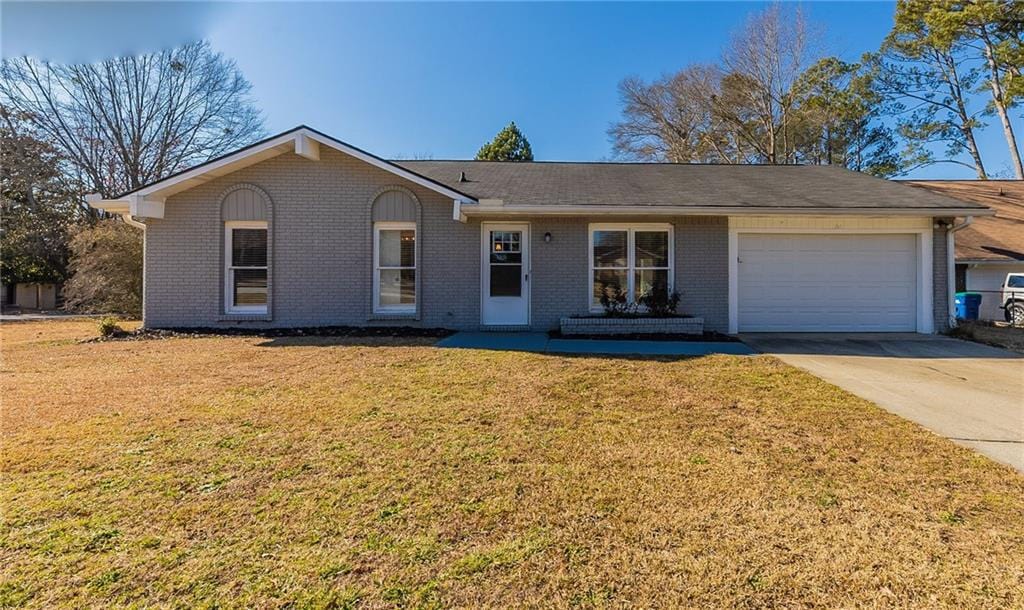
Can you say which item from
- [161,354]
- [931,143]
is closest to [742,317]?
[161,354]

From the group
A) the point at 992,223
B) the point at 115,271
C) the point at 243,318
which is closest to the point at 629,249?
the point at 243,318

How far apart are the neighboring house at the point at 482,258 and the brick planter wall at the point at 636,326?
70cm

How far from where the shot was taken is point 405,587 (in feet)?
6.40

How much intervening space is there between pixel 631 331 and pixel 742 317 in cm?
271

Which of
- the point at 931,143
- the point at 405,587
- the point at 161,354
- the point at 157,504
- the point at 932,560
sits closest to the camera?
the point at 405,587

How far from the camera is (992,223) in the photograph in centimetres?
1667

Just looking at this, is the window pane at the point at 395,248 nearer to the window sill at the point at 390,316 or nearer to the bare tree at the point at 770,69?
the window sill at the point at 390,316

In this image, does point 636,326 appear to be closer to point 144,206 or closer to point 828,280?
point 828,280

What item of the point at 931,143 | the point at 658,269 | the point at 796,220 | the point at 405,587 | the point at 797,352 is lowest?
the point at 405,587

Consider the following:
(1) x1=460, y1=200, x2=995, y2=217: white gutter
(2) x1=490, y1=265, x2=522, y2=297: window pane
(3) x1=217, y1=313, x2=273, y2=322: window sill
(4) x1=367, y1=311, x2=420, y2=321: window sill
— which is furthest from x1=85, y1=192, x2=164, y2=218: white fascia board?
(2) x1=490, y1=265, x2=522, y2=297: window pane

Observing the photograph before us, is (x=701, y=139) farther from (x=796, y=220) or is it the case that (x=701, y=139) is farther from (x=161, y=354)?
(x=161, y=354)

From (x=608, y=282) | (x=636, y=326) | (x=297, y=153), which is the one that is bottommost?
(x=636, y=326)

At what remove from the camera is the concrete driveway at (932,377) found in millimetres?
3959

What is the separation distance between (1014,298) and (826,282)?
26.7 ft
